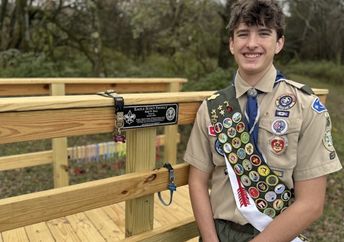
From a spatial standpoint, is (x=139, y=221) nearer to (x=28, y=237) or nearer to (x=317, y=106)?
(x=317, y=106)

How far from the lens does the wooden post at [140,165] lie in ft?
5.41

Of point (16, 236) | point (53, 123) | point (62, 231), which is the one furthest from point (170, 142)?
point (53, 123)

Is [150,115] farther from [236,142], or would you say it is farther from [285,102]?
[285,102]

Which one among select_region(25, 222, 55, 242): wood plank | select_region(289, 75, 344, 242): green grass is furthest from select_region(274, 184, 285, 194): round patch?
select_region(289, 75, 344, 242): green grass

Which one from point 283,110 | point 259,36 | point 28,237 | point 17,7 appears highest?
point 17,7

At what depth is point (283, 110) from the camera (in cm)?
157

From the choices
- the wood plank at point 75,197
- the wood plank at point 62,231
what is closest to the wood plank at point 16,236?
the wood plank at point 62,231

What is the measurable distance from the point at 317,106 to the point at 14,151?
5.48 metres

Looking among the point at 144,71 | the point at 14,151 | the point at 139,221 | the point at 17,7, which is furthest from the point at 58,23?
the point at 139,221

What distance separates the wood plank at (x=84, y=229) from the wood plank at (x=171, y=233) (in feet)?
3.15

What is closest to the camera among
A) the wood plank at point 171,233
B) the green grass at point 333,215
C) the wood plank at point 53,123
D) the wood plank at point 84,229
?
the wood plank at point 53,123

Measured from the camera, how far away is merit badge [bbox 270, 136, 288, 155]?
5.07ft

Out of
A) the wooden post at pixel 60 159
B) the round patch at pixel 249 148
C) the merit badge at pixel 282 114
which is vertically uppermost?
the merit badge at pixel 282 114

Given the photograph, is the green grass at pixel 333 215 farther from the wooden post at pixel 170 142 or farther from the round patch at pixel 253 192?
the round patch at pixel 253 192
